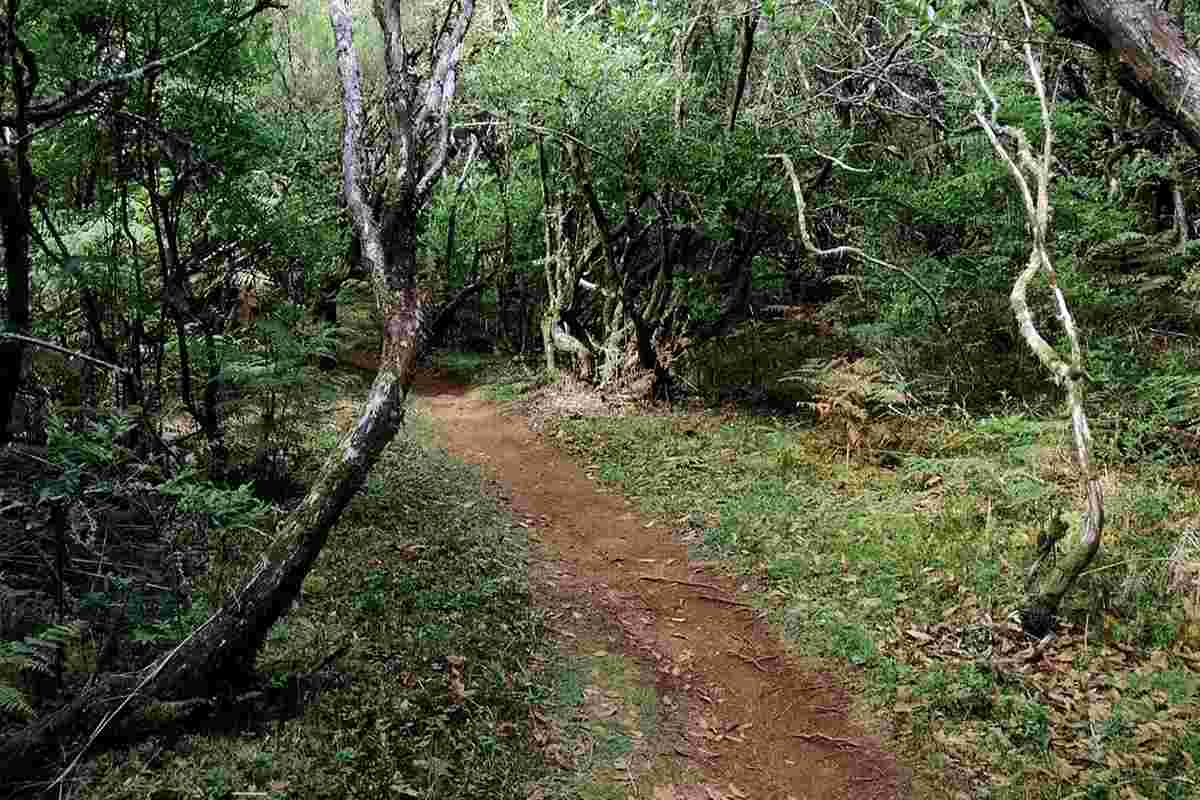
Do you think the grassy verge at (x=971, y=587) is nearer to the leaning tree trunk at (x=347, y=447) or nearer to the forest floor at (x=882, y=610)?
the forest floor at (x=882, y=610)

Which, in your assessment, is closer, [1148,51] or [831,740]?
[1148,51]

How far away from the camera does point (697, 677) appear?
225 inches

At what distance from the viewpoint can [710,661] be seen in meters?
5.91

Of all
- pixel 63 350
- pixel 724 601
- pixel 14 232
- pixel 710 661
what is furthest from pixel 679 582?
pixel 14 232

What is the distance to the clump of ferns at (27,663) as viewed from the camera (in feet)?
10.8

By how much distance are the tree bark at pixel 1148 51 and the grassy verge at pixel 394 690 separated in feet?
14.6

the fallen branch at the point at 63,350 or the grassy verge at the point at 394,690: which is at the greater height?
the fallen branch at the point at 63,350

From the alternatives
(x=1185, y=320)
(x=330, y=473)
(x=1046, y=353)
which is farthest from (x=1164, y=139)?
(x=330, y=473)

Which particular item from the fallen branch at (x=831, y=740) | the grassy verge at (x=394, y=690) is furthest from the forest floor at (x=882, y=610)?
the grassy verge at (x=394, y=690)

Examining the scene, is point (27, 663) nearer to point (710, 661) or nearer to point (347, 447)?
point (347, 447)

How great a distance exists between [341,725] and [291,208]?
19.1 feet

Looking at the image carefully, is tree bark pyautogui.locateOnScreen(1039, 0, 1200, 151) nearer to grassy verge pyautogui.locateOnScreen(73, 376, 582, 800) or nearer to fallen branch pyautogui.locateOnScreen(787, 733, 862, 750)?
fallen branch pyautogui.locateOnScreen(787, 733, 862, 750)

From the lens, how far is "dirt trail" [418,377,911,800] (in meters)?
4.75

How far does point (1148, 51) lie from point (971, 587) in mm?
4734
